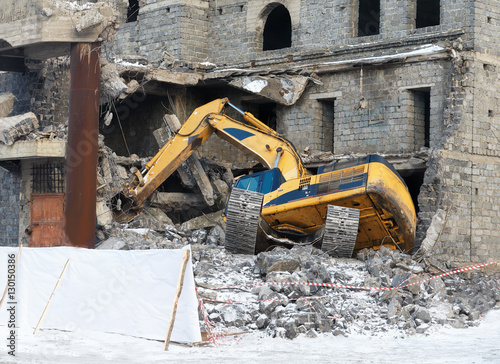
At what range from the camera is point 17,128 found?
1905cm

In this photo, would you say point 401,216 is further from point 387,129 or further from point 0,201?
point 0,201

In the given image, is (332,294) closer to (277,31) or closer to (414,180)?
(414,180)

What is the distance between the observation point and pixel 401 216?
1652 cm

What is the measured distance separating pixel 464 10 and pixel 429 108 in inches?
98.4

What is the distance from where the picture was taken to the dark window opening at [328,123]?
2244 centimetres

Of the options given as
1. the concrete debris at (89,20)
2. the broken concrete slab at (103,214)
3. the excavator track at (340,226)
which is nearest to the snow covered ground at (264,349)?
the excavator track at (340,226)

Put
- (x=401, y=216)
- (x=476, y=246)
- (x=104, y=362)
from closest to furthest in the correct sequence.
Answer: (x=104, y=362), (x=401, y=216), (x=476, y=246)

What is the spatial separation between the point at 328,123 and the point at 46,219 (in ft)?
23.8

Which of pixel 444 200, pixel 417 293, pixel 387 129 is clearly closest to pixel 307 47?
pixel 387 129

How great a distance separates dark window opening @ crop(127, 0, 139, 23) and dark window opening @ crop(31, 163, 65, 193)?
26.2 feet

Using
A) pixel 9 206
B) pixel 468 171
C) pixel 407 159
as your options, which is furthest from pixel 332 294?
pixel 9 206

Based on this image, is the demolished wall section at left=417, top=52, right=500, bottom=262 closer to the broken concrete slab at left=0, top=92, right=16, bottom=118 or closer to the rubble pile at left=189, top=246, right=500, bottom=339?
the rubble pile at left=189, top=246, right=500, bottom=339

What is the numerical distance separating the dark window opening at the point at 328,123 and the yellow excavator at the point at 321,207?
11.0 ft

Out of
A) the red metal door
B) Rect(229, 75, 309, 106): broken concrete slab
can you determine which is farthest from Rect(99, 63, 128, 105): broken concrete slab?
Rect(229, 75, 309, 106): broken concrete slab
